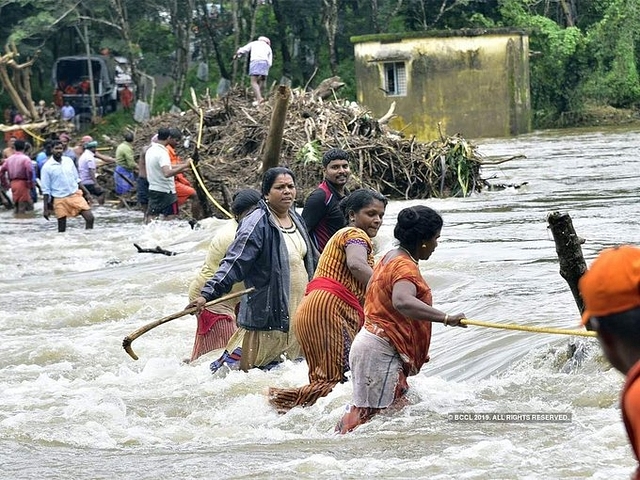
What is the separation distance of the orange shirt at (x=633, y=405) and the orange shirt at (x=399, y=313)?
3.27 meters

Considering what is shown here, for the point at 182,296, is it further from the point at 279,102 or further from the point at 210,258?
the point at 210,258

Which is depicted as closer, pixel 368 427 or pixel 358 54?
pixel 368 427

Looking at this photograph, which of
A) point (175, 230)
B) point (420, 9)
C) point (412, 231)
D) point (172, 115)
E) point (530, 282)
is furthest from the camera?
point (420, 9)

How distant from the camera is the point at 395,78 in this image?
34875 millimetres

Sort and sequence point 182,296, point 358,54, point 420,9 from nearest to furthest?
1. point 182,296
2. point 358,54
3. point 420,9

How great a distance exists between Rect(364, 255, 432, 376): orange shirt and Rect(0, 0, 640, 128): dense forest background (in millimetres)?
29463

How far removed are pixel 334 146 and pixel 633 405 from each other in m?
15.9

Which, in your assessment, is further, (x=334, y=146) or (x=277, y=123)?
(x=334, y=146)

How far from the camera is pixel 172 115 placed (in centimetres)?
2261

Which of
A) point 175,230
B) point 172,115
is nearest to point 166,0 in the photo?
point 172,115

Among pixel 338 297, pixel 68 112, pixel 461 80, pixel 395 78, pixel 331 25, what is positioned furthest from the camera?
pixel 331 25

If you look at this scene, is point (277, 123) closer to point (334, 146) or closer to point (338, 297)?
point (334, 146)

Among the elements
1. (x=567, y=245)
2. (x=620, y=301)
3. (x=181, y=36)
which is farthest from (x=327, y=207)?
(x=181, y=36)

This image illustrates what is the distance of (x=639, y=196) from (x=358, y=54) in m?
18.5
